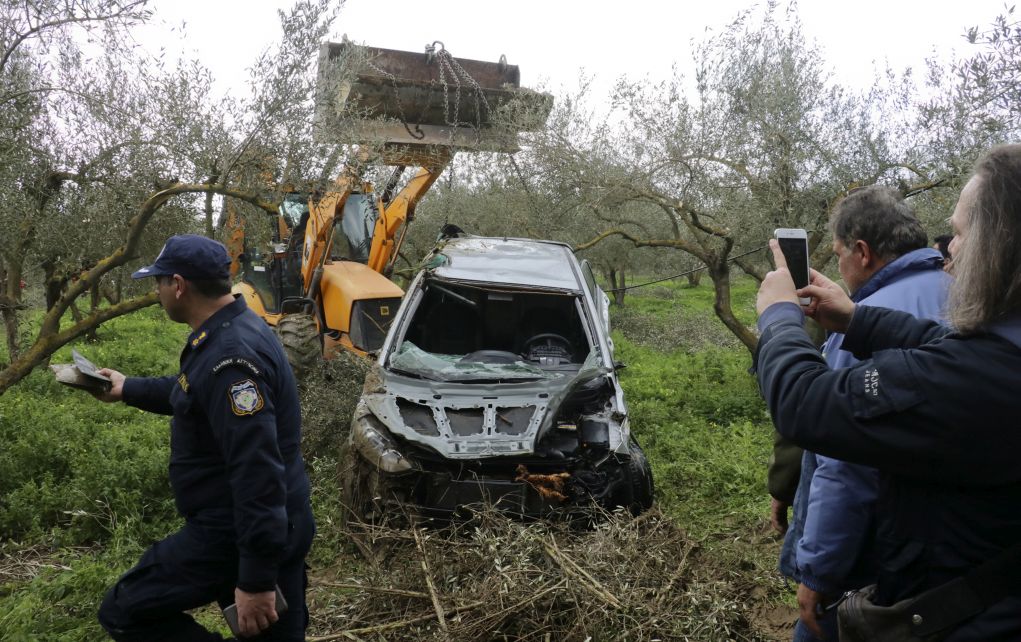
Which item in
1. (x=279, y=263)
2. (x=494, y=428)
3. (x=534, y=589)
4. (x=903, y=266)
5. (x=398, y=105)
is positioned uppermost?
(x=398, y=105)

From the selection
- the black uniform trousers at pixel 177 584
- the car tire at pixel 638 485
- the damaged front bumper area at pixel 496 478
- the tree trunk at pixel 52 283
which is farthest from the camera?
the tree trunk at pixel 52 283

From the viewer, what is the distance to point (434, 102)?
9133mm

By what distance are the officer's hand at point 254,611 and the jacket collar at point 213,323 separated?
2.84 feet

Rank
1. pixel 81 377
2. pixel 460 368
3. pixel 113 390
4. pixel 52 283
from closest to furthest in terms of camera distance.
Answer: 1. pixel 81 377
2. pixel 113 390
3. pixel 460 368
4. pixel 52 283

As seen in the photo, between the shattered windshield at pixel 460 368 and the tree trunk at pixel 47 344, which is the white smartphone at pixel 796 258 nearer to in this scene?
the shattered windshield at pixel 460 368

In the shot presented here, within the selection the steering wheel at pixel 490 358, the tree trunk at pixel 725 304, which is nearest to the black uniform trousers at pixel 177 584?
the steering wheel at pixel 490 358

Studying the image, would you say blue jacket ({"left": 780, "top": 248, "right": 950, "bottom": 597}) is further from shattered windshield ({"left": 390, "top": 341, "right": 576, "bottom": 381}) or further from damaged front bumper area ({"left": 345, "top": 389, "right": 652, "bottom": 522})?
shattered windshield ({"left": 390, "top": 341, "right": 576, "bottom": 381})

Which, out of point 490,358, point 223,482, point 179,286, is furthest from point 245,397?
point 490,358

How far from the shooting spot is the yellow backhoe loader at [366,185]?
751cm

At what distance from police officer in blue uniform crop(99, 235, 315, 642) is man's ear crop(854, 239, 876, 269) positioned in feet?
6.65

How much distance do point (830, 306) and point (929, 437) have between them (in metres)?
0.68

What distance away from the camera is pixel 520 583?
339cm

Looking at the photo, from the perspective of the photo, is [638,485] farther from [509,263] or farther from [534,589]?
[509,263]

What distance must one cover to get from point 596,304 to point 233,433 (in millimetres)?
4100
